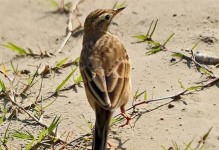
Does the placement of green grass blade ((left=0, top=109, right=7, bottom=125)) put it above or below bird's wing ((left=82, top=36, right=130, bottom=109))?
below

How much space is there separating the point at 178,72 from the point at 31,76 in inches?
63.7

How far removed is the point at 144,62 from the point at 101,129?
1980mm

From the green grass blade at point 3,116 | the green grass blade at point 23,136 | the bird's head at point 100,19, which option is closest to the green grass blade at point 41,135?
the green grass blade at point 23,136

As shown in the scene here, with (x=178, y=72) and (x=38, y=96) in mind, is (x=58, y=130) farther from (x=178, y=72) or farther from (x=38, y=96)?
(x=178, y=72)

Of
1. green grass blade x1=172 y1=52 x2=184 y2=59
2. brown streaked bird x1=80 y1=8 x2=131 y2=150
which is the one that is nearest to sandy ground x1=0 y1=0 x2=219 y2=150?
green grass blade x1=172 y1=52 x2=184 y2=59

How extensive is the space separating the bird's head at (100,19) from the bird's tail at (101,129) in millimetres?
1539

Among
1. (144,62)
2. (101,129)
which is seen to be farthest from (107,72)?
(144,62)

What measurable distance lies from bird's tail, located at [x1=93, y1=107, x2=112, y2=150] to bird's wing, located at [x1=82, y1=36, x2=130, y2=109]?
0.13m

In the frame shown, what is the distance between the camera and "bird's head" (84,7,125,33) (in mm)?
6898

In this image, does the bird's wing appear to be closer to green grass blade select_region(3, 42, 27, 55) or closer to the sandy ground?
the sandy ground

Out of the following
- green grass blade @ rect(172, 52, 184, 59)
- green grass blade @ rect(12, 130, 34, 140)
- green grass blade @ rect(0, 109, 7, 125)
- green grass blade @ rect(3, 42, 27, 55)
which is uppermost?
green grass blade @ rect(3, 42, 27, 55)

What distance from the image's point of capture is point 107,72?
234 inches

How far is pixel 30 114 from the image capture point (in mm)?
6508

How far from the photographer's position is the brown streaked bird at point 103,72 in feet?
18.0
